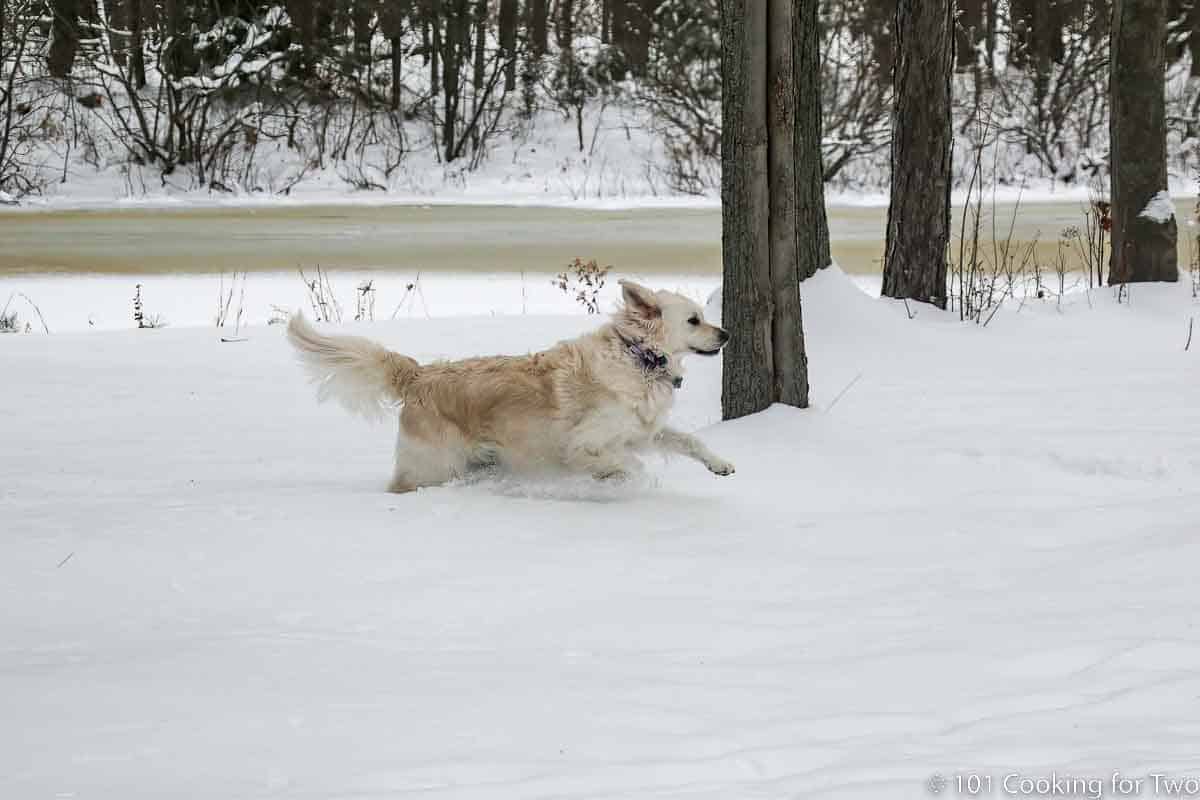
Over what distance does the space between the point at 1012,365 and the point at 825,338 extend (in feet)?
4.03

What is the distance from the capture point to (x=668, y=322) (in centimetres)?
576

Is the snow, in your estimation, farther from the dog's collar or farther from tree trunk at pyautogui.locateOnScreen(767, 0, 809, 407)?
the dog's collar

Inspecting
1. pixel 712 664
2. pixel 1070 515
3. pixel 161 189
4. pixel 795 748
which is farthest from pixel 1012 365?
pixel 161 189

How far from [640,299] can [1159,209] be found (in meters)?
6.30

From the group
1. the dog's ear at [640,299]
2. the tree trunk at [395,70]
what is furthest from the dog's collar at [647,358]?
the tree trunk at [395,70]

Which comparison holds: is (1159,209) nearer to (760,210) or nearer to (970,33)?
(760,210)

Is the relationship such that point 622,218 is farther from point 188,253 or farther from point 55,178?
point 55,178

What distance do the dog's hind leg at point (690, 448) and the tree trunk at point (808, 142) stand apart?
9.87 feet

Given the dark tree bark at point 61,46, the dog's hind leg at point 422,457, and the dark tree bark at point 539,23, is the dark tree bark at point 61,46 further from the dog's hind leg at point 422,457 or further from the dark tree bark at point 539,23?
the dog's hind leg at point 422,457

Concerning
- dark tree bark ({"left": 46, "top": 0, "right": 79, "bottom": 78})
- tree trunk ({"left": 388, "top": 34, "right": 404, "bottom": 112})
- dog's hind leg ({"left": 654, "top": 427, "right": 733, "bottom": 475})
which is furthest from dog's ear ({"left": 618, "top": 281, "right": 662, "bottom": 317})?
dark tree bark ({"left": 46, "top": 0, "right": 79, "bottom": 78})

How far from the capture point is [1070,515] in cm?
512

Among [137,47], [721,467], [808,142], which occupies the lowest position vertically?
[721,467]

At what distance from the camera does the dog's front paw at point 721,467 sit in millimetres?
5621

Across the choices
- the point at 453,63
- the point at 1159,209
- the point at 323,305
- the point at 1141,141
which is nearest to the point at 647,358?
the point at 323,305
